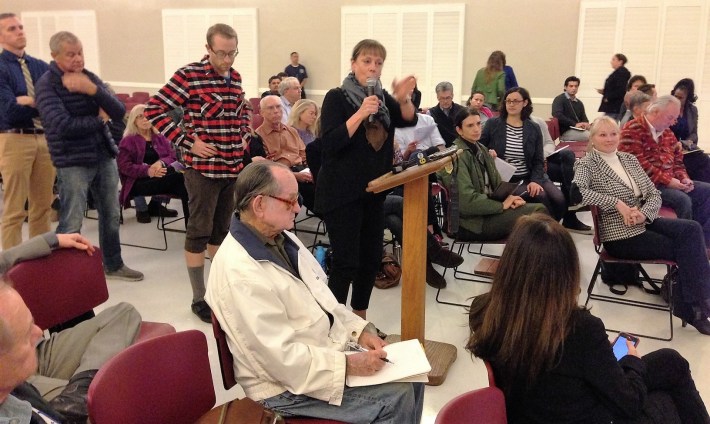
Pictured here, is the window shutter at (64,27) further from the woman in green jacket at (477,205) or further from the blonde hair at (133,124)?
the woman in green jacket at (477,205)

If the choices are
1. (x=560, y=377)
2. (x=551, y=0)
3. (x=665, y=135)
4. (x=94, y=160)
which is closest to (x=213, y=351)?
(x=94, y=160)

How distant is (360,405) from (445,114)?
4.49 meters

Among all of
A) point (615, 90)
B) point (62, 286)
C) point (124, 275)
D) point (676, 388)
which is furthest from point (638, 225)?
point (615, 90)

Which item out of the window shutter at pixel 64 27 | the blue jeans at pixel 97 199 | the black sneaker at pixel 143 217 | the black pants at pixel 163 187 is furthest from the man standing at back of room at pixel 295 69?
the blue jeans at pixel 97 199

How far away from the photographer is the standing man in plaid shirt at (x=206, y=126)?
3.09 metres

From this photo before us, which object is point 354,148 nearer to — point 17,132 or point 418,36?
point 17,132

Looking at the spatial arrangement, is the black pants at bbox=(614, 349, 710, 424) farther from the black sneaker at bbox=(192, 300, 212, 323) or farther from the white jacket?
the black sneaker at bbox=(192, 300, 212, 323)

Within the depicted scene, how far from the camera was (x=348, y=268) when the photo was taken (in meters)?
2.68

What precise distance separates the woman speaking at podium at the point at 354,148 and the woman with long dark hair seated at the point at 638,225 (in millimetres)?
1431

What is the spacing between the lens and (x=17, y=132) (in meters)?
3.79

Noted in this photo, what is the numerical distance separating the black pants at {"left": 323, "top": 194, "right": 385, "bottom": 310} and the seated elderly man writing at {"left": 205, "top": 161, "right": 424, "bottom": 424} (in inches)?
28.8

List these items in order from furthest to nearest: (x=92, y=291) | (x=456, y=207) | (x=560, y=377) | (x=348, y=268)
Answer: (x=456, y=207), (x=348, y=268), (x=92, y=291), (x=560, y=377)

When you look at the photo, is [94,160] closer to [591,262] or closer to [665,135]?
[591,262]

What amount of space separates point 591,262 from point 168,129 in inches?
125
